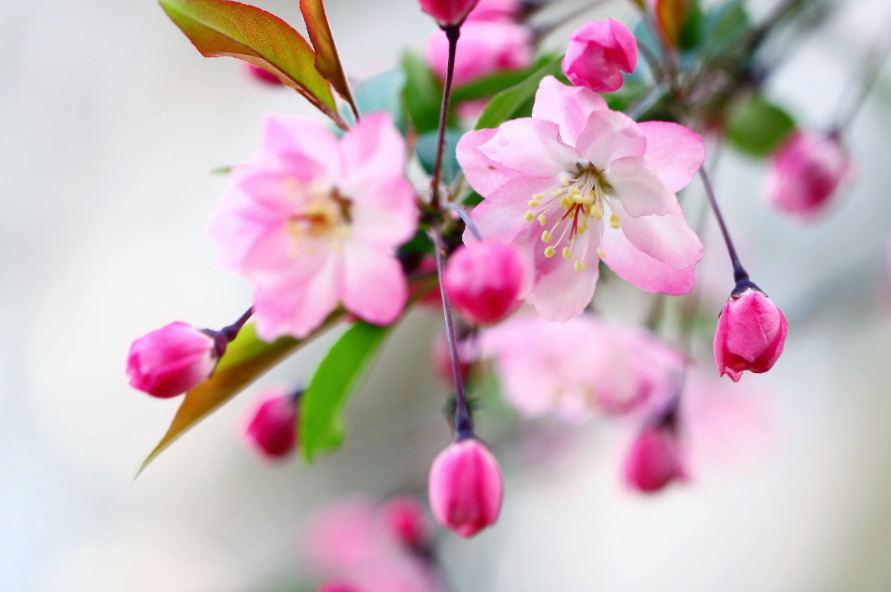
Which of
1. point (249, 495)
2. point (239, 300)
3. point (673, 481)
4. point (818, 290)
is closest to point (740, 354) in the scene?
point (673, 481)

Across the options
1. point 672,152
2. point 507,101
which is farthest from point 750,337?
point 507,101

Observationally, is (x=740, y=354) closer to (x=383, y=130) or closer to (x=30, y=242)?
(x=383, y=130)

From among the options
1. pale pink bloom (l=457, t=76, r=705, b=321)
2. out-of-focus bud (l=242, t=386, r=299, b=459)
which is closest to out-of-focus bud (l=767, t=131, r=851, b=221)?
pale pink bloom (l=457, t=76, r=705, b=321)

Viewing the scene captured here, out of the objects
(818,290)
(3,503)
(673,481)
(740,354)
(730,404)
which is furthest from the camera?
(3,503)

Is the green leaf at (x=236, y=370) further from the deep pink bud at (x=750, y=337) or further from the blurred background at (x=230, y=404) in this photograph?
the blurred background at (x=230, y=404)

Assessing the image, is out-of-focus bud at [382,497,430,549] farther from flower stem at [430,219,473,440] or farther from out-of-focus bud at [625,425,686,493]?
flower stem at [430,219,473,440]

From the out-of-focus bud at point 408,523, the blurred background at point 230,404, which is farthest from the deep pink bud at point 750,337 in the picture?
the blurred background at point 230,404
